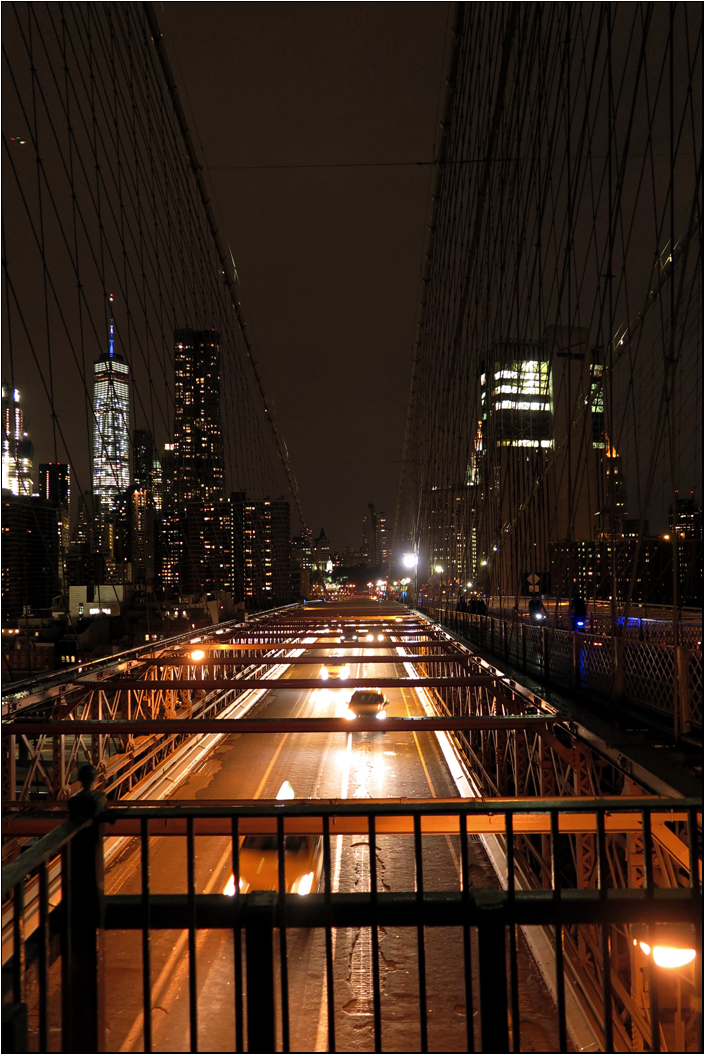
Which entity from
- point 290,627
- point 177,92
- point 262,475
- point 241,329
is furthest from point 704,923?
point 262,475

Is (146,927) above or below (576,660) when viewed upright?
below

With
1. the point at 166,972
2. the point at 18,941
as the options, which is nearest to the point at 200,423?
the point at 166,972

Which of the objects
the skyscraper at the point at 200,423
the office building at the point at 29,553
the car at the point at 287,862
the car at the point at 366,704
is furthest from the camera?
the skyscraper at the point at 200,423

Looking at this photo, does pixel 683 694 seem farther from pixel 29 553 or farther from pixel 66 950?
pixel 29 553

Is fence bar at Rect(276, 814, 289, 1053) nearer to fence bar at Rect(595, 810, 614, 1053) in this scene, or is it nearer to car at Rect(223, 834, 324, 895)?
→ fence bar at Rect(595, 810, 614, 1053)

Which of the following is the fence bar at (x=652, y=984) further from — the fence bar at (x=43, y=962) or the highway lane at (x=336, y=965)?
the highway lane at (x=336, y=965)

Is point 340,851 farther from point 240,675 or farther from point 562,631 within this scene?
point 562,631

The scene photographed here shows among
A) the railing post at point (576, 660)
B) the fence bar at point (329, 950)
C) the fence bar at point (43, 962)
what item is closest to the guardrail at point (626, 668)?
the railing post at point (576, 660)
